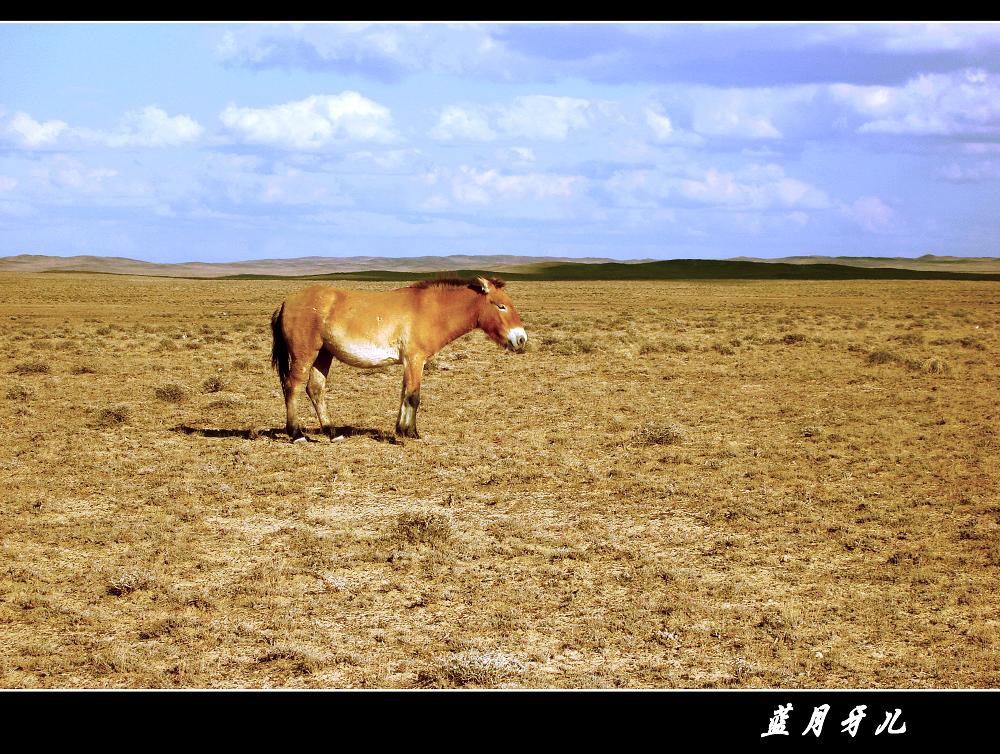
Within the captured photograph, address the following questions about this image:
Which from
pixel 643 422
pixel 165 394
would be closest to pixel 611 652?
pixel 643 422

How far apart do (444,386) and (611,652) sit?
13724 millimetres

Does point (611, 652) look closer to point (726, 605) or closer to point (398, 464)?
point (726, 605)

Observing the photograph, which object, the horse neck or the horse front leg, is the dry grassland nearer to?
the horse front leg

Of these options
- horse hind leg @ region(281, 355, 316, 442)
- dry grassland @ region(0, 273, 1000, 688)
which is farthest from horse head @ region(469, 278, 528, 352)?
horse hind leg @ region(281, 355, 316, 442)

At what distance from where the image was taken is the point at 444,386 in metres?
19.7

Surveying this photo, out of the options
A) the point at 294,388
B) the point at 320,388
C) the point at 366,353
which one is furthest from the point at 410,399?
the point at 294,388

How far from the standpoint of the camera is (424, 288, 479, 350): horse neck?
515 inches

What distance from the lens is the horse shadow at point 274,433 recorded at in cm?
1352

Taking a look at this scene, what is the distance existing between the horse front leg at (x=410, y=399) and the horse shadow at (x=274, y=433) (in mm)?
225

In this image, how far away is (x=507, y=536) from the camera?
8.92 m

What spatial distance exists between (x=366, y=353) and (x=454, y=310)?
4.74 feet

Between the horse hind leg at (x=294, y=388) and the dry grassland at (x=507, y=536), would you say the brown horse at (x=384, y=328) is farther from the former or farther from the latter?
the dry grassland at (x=507, y=536)


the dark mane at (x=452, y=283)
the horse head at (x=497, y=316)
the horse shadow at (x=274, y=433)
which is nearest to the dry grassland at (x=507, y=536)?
the horse shadow at (x=274, y=433)

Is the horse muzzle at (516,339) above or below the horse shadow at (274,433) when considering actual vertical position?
above
